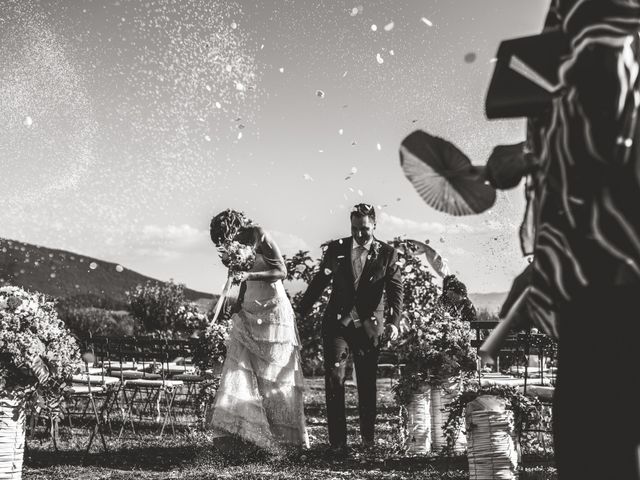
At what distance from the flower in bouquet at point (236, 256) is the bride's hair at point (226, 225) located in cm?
8

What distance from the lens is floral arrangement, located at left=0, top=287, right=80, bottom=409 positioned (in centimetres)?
496

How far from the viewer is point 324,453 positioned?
20.8 ft

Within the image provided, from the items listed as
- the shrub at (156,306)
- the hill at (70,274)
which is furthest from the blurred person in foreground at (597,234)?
the shrub at (156,306)

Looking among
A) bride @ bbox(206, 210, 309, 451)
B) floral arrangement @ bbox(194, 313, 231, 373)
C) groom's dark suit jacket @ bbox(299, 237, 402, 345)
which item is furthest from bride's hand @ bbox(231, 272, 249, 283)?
floral arrangement @ bbox(194, 313, 231, 373)

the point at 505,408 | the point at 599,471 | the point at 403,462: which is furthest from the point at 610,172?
the point at 403,462

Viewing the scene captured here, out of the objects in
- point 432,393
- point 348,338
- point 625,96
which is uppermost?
point 625,96

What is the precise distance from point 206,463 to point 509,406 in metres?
2.91

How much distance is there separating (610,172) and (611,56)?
0.27 m

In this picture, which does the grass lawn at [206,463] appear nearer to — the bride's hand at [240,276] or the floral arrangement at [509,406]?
A: the floral arrangement at [509,406]

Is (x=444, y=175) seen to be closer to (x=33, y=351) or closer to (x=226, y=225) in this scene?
(x=33, y=351)

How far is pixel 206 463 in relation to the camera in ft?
20.0

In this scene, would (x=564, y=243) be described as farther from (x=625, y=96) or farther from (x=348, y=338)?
(x=348, y=338)

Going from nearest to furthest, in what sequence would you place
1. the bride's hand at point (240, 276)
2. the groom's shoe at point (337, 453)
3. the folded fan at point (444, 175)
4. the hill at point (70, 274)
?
the folded fan at point (444, 175)
the groom's shoe at point (337, 453)
the bride's hand at point (240, 276)
the hill at point (70, 274)

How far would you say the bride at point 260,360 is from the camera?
6.44m
